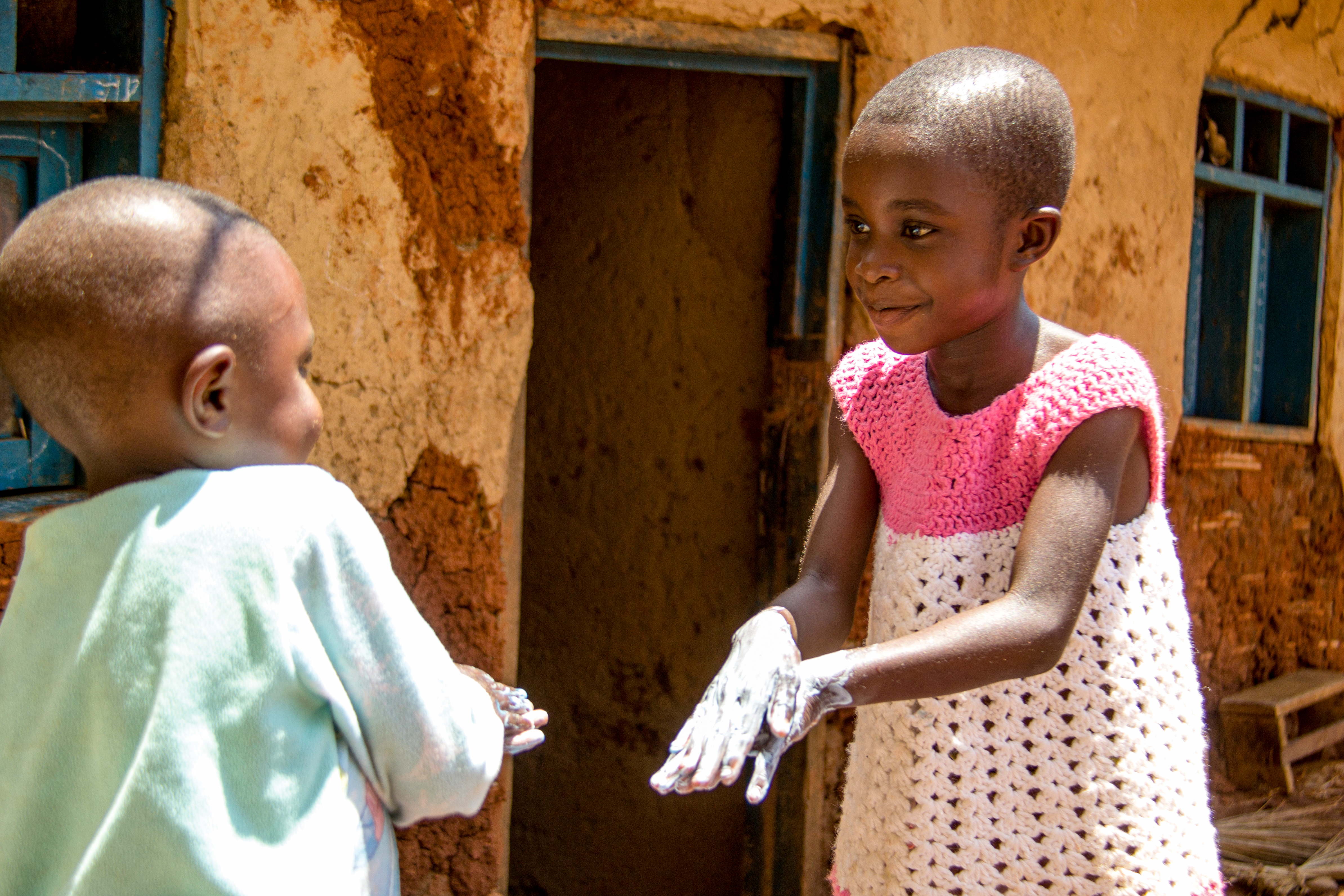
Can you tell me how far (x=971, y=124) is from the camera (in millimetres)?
1285

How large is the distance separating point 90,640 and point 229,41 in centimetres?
158

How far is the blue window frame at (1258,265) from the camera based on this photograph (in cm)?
414

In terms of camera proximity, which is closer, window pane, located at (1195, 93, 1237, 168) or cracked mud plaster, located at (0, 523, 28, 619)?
cracked mud plaster, located at (0, 523, 28, 619)

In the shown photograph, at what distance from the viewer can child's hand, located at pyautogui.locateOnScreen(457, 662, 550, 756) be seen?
1.28m

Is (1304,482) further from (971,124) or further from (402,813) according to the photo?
(402,813)

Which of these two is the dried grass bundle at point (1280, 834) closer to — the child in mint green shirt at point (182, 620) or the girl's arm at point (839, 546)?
the girl's arm at point (839, 546)

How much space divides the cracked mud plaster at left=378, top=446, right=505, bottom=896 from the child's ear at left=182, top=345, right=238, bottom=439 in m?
1.31

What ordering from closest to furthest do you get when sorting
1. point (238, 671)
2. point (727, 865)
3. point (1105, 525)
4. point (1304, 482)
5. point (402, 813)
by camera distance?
point (238, 671), point (402, 813), point (1105, 525), point (727, 865), point (1304, 482)

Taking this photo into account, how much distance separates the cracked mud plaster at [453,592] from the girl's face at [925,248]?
1286 mm

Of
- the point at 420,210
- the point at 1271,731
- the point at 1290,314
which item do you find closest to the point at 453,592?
the point at 420,210

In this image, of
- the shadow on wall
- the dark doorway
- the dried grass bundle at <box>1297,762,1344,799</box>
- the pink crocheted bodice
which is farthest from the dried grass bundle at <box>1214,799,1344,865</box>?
the pink crocheted bodice

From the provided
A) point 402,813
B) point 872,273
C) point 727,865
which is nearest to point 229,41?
point 872,273

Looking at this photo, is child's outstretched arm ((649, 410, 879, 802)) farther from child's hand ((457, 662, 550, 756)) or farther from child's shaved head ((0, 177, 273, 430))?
child's shaved head ((0, 177, 273, 430))

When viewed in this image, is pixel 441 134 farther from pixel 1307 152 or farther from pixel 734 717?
pixel 1307 152
